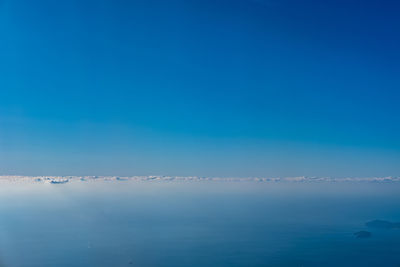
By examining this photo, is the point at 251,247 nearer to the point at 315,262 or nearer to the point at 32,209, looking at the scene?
the point at 315,262

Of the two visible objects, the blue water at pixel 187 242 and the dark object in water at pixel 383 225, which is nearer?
the blue water at pixel 187 242

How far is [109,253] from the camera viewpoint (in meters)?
24.0

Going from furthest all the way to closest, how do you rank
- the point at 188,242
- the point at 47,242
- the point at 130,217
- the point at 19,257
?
the point at 130,217 < the point at 188,242 < the point at 47,242 < the point at 19,257

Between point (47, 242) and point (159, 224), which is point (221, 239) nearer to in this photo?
point (159, 224)

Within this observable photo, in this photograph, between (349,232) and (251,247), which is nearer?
(251,247)

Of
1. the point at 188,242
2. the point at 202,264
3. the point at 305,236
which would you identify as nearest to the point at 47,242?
the point at 188,242

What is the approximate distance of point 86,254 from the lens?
23438 millimetres

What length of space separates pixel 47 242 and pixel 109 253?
8.66 metres

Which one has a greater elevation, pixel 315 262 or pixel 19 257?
pixel 19 257

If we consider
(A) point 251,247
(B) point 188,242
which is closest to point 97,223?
(B) point 188,242

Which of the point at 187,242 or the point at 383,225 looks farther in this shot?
the point at 383,225

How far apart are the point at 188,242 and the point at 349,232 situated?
23.4 m

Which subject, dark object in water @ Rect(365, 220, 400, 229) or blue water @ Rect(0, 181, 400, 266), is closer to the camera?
blue water @ Rect(0, 181, 400, 266)

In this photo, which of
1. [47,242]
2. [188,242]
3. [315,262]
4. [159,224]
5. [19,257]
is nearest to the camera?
[19,257]
